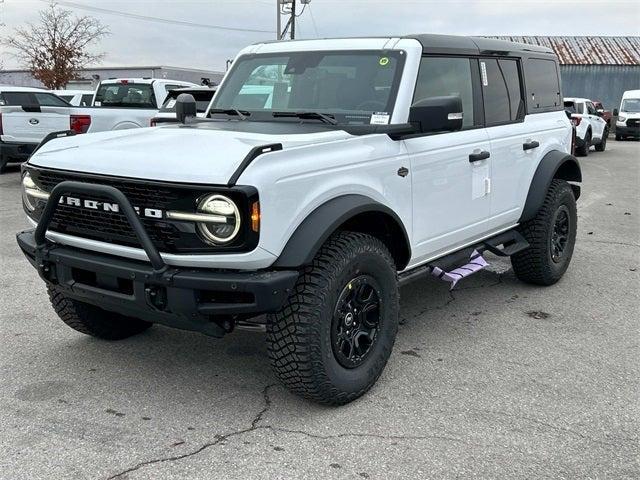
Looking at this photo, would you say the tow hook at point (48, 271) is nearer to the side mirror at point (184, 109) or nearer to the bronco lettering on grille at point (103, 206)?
the bronco lettering on grille at point (103, 206)

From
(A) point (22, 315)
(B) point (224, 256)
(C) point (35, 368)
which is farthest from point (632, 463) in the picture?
(A) point (22, 315)

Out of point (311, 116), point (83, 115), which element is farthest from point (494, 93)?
point (83, 115)

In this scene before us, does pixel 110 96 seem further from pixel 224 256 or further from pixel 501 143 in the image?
pixel 224 256

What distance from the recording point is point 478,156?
172 inches

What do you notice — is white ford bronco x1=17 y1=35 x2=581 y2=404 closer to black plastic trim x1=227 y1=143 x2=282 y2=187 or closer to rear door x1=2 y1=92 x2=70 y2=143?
black plastic trim x1=227 y1=143 x2=282 y2=187

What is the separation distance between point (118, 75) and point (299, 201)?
1400 inches

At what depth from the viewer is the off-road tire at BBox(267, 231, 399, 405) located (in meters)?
3.10

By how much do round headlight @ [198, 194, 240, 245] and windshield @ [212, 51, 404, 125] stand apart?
51.6 inches

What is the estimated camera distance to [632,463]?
2.90 metres

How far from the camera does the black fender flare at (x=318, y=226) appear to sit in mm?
2973

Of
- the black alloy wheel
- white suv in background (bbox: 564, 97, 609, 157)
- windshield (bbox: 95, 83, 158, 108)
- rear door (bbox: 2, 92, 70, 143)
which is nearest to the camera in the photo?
the black alloy wheel

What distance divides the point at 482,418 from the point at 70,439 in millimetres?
2039

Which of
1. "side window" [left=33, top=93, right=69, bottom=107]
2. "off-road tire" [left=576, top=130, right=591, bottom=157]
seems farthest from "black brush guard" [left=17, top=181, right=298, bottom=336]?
"off-road tire" [left=576, top=130, right=591, bottom=157]

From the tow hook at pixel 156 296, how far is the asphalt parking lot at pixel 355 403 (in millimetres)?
652
